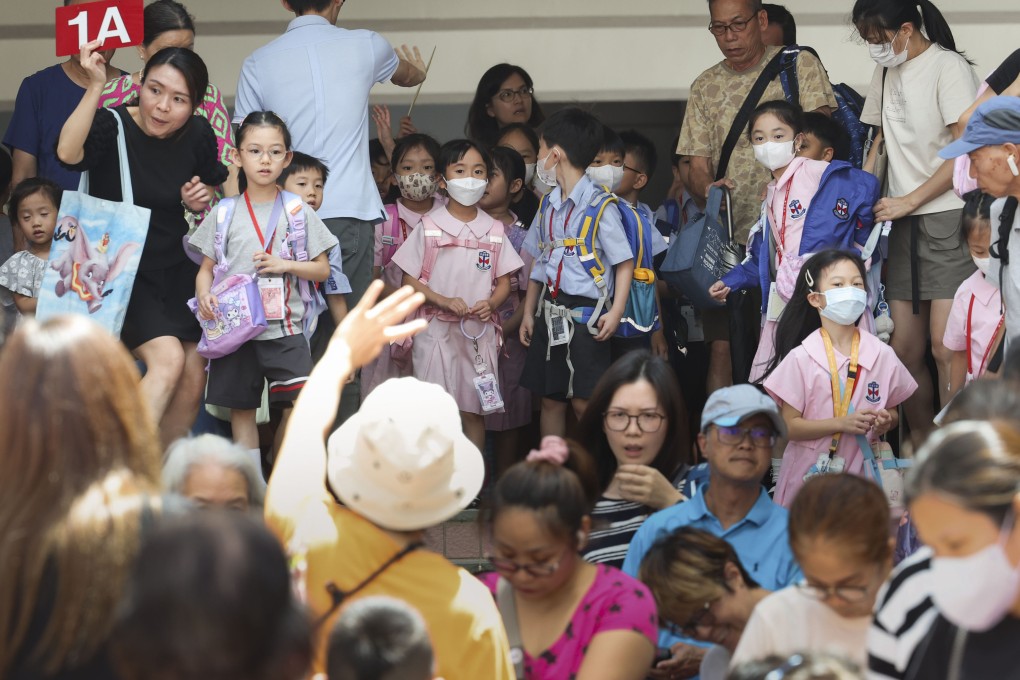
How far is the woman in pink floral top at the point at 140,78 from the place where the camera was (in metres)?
5.66

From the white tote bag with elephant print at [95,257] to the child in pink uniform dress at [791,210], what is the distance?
99.9 inches

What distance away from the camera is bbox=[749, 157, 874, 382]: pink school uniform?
229 inches

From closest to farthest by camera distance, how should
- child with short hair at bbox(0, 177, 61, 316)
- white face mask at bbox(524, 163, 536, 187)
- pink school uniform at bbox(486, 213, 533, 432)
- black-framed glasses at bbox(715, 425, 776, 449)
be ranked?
black-framed glasses at bbox(715, 425, 776, 449) < child with short hair at bbox(0, 177, 61, 316) < pink school uniform at bbox(486, 213, 533, 432) < white face mask at bbox(524, 163, 536, 187)

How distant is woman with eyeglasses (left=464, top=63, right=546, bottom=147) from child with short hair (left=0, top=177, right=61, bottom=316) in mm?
2379

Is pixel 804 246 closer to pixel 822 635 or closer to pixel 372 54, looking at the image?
pixel 372 54

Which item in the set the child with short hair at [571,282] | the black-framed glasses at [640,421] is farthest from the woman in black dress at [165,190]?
the black-framed glasses at [640,421]

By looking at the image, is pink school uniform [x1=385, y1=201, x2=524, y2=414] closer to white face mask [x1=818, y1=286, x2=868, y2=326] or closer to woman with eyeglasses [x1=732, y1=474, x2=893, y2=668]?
white face mask [x1=818, y1=286, x2=868, y2=326]

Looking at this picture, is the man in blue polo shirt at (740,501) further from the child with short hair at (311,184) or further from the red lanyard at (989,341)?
the child with short hair at (311,184)

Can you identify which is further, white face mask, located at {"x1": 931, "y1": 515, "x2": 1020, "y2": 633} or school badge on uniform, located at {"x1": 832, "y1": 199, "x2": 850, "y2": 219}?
school badge on uniform, located at {"x1": 832, "y1": 199, "x2": 850, "y2": 219}

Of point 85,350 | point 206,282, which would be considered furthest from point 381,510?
point 206,282

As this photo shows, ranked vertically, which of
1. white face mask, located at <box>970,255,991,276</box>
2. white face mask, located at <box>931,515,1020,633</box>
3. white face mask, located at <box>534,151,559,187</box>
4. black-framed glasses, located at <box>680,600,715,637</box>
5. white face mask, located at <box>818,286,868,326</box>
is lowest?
black-framed glasses, located at <box>680,600,715,637</box>

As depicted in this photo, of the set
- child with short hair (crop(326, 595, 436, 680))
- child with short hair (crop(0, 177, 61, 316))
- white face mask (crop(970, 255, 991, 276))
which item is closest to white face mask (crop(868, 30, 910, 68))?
white face mask (crop(970, 255, 991, 276))

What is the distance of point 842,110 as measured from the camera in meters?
6.70

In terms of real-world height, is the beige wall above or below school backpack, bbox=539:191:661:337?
above
